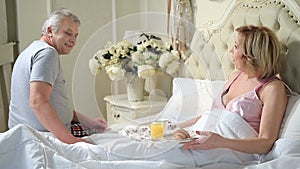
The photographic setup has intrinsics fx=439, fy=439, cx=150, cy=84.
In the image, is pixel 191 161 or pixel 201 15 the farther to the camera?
pixel 201 15

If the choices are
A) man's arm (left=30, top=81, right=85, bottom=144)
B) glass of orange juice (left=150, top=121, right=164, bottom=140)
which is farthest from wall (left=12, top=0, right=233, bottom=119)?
glass of orange juice (left=150, top=121, right=164, bottom=140)

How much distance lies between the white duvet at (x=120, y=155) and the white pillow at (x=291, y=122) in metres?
0.07

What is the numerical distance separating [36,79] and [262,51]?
105 cm

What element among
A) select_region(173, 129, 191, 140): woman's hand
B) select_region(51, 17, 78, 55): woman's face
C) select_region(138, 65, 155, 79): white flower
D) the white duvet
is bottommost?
the white duvet

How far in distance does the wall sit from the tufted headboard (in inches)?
7.2

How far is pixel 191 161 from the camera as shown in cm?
171

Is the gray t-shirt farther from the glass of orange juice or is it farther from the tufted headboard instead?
the tufted headboard

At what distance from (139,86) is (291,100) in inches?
31.8

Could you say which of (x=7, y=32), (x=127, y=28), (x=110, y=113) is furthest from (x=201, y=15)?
(x=7, y=32)

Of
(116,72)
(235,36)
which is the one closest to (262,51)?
(235,36)

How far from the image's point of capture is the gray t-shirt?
6.69ft

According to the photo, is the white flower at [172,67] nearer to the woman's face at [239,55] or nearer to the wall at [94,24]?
the wall at [94,24]

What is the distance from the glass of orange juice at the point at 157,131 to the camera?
1.82 m

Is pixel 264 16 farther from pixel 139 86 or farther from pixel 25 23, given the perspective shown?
pixel 25 23
